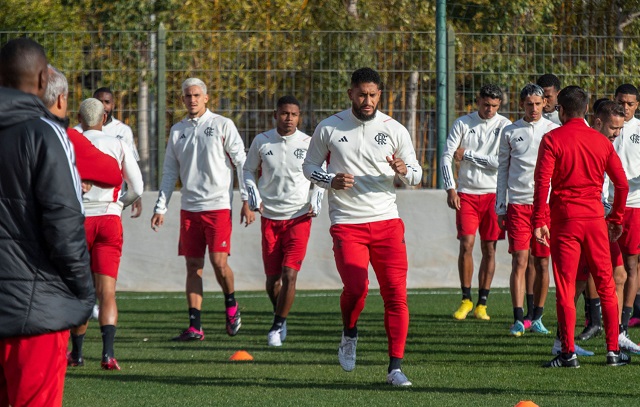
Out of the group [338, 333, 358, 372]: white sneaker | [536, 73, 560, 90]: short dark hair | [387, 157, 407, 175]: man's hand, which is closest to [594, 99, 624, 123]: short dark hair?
[536, 73, 560, 90]: short dark hair

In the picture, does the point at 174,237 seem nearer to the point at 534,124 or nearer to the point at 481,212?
the point at 481,212

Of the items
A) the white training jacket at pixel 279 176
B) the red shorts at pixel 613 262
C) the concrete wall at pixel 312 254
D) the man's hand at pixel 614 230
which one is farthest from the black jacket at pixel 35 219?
the concrete wall at pixel 312 254

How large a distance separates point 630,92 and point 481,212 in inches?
99.6

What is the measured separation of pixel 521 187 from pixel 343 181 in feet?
12.1

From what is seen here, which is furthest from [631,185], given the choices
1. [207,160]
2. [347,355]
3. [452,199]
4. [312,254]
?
[312,254]

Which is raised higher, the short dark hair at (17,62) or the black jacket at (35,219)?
the short dark hair at (17,62)

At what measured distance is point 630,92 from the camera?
34.8 feet

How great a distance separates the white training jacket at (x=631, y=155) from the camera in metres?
10.6

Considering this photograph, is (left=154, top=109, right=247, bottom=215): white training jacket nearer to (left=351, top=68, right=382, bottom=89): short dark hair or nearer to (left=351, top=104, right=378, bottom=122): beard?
(left=351, top=104, right=378, bottom=122): beard

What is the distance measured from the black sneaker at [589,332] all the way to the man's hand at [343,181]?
3415mm

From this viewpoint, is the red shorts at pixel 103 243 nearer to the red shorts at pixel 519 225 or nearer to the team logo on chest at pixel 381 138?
the team logo on chest at pixel 381 138

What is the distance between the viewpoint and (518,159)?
11.2 meters

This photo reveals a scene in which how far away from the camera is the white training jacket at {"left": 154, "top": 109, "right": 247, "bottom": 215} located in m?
11.3

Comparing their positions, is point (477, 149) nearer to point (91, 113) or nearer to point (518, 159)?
point (518, 159)
